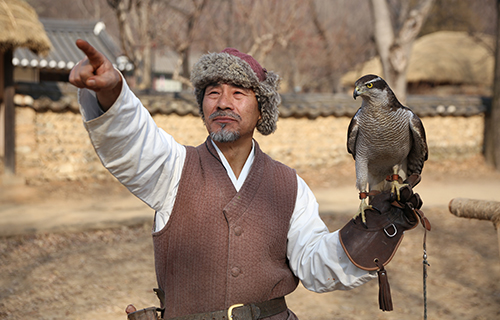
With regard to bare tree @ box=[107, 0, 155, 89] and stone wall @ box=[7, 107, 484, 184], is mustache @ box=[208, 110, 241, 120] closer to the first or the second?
bare tree @ box=[107, 0, 155, 89]

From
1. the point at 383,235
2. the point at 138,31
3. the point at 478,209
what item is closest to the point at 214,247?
the point at 383,235

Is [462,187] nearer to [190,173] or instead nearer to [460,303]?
[460,303]

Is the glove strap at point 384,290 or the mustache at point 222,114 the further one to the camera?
the mustache at point 222,114

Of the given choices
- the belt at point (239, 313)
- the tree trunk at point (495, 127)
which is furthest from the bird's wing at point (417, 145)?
the tree trunk at point (495, 127)

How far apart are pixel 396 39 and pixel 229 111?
7134 mm

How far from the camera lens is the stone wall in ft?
26.1

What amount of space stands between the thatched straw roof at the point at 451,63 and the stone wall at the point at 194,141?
17.7ft

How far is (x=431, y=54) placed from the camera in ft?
55.4

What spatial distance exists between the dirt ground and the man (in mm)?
2335

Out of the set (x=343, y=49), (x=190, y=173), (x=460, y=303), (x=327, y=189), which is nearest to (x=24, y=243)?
(x=190, y=173)

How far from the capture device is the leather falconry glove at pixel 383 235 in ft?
5.32

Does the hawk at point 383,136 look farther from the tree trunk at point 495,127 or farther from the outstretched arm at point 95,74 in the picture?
the tree trunk at point 495,127

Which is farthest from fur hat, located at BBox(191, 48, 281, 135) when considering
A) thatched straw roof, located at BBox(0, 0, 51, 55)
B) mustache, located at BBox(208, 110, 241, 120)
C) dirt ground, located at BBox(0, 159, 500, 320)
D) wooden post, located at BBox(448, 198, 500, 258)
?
thatched straw roof, located at BBox(0, 0, 51, 55)

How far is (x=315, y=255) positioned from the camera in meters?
1.77
